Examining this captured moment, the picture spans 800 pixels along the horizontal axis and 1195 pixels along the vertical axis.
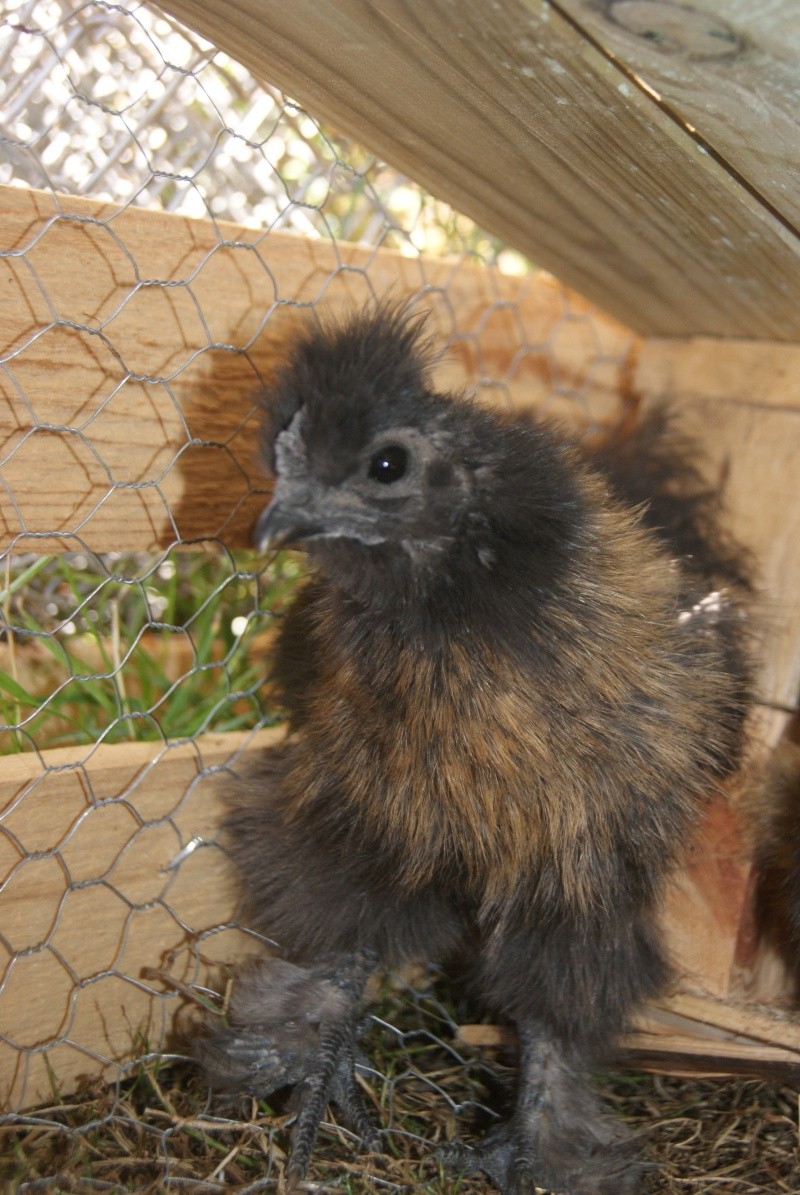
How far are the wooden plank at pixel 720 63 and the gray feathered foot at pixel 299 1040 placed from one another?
1.03 meters

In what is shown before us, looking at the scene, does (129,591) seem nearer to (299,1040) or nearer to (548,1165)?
(299,1040)

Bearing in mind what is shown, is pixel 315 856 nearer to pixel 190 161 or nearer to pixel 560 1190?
pixel 560 1190

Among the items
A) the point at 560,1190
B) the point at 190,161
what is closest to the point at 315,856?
the point at 560,1190

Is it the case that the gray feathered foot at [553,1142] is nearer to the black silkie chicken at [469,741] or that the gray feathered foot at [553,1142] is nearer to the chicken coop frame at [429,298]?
the black silkie chicken at [469,741]

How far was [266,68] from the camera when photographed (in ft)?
4.10

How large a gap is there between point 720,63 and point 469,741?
2.10 feet

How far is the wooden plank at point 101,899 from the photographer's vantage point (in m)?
1.23

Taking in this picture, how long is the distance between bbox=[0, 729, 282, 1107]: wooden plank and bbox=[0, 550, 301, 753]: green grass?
0.28 ft

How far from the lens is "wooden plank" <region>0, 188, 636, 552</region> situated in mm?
1205

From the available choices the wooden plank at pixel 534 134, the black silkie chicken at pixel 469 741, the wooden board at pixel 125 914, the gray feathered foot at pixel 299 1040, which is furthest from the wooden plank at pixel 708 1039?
the wooden plank at pixel 534 134

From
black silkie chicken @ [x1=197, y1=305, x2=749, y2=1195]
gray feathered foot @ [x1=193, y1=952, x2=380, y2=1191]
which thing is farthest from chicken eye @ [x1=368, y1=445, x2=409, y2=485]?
gray feathered foot @ [x1=193, y1=952, x2=380, y2=1191]

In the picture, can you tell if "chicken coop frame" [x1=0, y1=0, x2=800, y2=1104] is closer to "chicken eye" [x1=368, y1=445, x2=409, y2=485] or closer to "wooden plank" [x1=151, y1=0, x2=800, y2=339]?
"wooden plank" [x1=151, y1=0, x2=800, y2=339]

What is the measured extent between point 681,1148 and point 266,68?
55.1 inches

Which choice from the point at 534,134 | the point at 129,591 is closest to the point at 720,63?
the point at 534,134
